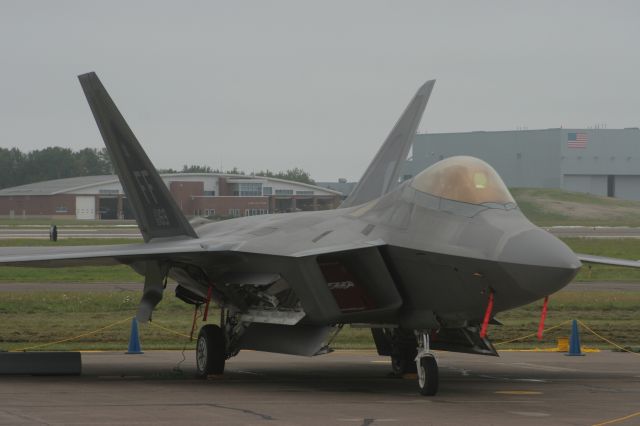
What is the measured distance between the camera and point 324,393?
1343cm

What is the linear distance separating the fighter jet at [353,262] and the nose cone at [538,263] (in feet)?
0.04

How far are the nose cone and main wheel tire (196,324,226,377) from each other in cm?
526

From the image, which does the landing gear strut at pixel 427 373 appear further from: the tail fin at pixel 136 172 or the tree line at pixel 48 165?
the tree line at pixel 48 165

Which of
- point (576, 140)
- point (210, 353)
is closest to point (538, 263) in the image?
point (210, 353)

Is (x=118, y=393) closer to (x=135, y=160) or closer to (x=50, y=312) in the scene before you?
(x=135, y=160)

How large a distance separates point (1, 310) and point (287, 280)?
13.7 m

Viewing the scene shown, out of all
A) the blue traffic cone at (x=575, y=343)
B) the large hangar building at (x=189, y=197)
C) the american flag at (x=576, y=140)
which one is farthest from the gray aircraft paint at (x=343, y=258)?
the american flag at (x=576, y=140)

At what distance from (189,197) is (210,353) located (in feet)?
203

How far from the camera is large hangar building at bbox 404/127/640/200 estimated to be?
316ft

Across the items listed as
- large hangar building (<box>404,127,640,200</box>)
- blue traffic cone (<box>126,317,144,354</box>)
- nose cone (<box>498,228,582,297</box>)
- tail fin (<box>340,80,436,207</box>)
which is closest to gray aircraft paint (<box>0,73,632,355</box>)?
nose cone (<box>498,228,582,297</box>)

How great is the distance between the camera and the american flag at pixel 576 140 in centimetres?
9694

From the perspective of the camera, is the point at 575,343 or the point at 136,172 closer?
the point at 136,172

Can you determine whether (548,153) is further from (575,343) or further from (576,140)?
(575,343)

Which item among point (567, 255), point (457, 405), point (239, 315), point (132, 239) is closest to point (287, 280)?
point (239, 315)
